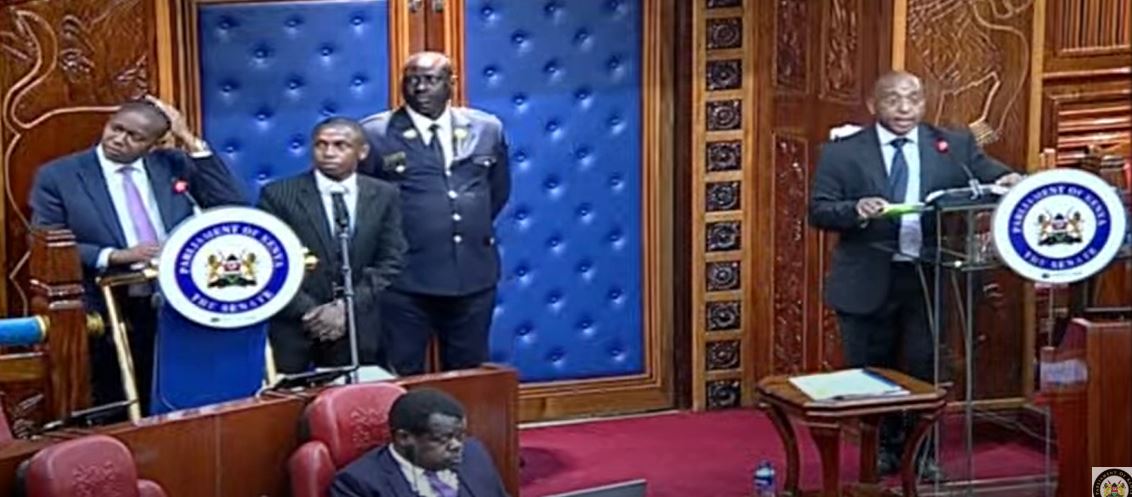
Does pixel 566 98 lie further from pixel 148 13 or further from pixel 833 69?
pixel 148 13

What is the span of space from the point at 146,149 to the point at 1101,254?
9.29ft

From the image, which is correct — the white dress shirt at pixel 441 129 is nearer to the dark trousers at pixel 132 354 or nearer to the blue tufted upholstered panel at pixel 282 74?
the blue tufted upholstered panel at pixel 282 74

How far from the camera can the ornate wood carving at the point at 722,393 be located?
8109 millimetres

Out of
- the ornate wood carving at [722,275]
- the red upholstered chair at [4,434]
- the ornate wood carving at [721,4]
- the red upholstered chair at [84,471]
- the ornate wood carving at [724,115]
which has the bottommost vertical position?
the red upholstered chair at [84,471]

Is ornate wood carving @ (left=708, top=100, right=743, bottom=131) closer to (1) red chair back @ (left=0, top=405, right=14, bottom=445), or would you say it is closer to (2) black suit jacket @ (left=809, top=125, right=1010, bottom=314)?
(2) black suit jacket @ (left=809, top=125, right=1010, bottom=314)

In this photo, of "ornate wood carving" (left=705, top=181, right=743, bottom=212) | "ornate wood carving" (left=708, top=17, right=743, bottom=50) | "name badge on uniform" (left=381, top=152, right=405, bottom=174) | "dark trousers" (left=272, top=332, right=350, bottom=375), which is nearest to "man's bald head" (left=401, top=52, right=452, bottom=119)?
"name badge on uniform" (left=381, top=152, right=405, bottom=174)

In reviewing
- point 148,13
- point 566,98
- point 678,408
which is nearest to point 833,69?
point 566,98

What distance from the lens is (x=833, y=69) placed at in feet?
24.7

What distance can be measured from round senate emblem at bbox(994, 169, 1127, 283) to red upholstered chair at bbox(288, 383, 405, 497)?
6.36ft

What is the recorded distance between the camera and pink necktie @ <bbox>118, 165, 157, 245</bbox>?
612 centimetres

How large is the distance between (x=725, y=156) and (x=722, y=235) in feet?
0.99

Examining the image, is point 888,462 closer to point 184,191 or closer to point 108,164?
point 184,191

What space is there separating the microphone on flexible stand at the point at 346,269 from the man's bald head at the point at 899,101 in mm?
1751

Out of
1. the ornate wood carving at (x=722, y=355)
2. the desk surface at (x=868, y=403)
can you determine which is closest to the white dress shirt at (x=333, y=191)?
the desk surface at (x=868, y=403)
